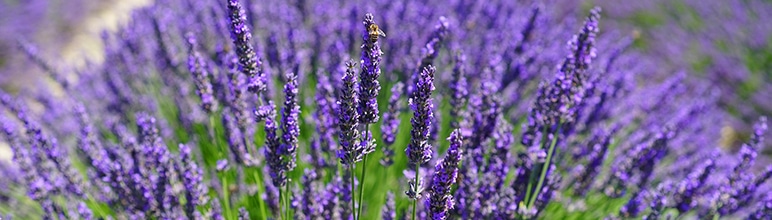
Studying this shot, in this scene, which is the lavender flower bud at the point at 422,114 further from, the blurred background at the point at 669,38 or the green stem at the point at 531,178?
the blurred background at the point at 669,38

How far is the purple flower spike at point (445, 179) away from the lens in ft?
4.74

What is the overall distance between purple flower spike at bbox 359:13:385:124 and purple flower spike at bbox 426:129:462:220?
0.22m

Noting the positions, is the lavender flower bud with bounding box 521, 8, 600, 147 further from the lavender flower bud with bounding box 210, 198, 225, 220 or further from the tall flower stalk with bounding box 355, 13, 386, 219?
the lavender flower bud with bounding box 210, 198, 225, 220

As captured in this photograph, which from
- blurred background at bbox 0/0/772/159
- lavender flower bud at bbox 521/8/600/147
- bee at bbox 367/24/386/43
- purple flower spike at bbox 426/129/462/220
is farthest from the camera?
blurred background at bbox 0/0/772/159

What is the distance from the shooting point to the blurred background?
16.7ft

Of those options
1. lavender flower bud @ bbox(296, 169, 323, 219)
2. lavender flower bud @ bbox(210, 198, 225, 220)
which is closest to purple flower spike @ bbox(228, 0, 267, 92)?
lavender flower bud @ bbox(296, 169, 323, 219)

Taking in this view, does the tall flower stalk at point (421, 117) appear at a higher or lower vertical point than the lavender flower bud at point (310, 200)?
lower

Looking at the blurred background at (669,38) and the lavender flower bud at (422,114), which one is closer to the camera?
the lavender flower bud at (422,114)

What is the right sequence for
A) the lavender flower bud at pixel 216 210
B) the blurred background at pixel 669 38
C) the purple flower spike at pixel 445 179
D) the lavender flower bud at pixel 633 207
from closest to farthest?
the purple flower spike at pixel 445 179
the lavender flower bud at pixel 216 210
the lavender flower bud at pixel 633 207
the blurred background at pixel 669 38

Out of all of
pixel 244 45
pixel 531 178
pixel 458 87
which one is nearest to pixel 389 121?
pixel 458 87

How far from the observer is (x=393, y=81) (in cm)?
347

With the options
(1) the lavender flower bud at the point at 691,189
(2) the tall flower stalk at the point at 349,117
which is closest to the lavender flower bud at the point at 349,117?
(2) the tall flower stalk at the point at 349,117

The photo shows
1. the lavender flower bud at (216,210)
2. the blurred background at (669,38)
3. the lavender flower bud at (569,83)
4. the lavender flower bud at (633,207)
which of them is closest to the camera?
the lavender flower bud at (569,83)

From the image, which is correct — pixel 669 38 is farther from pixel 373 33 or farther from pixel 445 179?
pixel 373 33
